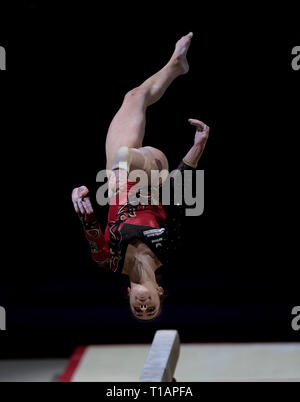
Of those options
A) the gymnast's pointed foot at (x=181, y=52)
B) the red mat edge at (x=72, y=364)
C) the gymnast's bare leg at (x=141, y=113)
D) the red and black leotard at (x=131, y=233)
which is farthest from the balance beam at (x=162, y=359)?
the gymnast's pointed foot at (x=181, y=52)

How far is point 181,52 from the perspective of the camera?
2352 mm

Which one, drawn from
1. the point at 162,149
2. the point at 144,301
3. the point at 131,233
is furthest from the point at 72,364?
the point at 131,233

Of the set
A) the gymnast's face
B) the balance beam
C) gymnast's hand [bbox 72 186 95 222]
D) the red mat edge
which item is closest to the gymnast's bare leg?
gymnast's hand [bbox 72 186 95 222]

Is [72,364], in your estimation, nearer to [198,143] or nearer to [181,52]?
[198,143]

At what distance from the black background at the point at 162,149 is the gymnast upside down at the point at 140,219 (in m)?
0.29

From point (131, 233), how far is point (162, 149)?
2.32 feet

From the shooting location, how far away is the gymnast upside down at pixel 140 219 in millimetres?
2258

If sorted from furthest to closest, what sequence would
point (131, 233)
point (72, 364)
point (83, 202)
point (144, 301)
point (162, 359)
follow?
point (72, 364)
point (162, 359)
point (144, 301)
point (131, 233)
point (83, 202)

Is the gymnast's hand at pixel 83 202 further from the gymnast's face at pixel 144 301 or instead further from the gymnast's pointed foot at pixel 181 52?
the gymnast's pointed foot at pixel 181 52

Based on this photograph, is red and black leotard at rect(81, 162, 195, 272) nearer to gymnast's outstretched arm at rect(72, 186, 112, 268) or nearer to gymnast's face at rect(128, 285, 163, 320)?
gymnast's outstretched arm at rect(72, 186, 112, 268)

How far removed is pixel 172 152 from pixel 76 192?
0.85 metres

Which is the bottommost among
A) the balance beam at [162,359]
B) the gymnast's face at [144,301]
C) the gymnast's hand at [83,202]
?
the balance beam at [162,359]

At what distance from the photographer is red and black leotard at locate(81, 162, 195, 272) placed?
88.8 inches
